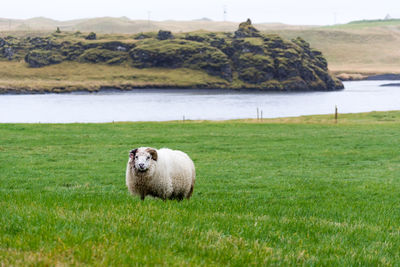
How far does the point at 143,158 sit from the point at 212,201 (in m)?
2.87

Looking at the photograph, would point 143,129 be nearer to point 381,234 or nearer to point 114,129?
point 114,129

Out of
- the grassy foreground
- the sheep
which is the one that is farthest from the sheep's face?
the grassy foreground

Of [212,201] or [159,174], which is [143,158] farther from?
[212,201]

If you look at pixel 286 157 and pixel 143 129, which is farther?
pixel 143 129

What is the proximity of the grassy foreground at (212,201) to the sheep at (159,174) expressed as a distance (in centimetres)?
74

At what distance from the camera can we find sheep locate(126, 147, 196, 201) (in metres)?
12.0

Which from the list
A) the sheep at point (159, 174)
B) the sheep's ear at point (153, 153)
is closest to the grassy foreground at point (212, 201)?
the sheep at point (159, 174)

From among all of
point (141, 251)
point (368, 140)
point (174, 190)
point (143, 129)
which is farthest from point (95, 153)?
point (141, 251)

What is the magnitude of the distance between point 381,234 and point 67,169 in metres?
19.8

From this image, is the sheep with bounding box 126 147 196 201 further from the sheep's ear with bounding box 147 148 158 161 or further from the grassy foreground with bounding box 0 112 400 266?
the grassy foreground with bounding box 0 112 400 266

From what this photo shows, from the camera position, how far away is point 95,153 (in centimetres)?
3284

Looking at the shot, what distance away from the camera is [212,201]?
1351 centimetres

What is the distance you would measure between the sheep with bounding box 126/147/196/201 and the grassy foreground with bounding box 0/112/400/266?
0.74m

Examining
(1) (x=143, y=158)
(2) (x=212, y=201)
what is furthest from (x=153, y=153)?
(2) (x=212, y=201)
